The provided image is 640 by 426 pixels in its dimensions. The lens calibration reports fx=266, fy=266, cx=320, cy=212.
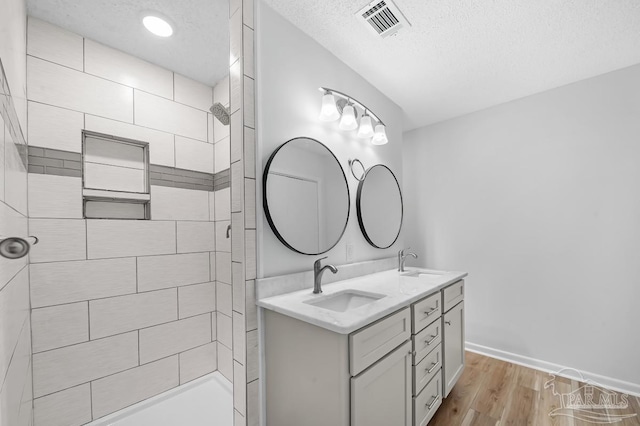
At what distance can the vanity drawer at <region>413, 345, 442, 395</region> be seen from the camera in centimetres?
143

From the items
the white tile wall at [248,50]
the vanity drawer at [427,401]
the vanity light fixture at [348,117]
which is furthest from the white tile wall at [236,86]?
the vanity drawer at [427,401]

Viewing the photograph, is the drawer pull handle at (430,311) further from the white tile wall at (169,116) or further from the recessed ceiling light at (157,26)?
the recessed ceiling light at (157,26)

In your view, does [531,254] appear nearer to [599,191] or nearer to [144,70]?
[599,191]

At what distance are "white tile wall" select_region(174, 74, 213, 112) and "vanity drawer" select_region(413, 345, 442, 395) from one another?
2486 millimetres

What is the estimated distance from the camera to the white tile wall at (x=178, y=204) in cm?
198

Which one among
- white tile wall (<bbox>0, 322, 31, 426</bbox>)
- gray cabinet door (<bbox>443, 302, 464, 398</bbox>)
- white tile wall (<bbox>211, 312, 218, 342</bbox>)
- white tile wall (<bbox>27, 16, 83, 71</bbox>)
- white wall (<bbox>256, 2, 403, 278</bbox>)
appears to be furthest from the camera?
white tile wall (<bbox>211, 312, 218, 342</bbox>)

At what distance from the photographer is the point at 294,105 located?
5.24 feet

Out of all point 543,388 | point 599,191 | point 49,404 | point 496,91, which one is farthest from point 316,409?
point 496,91

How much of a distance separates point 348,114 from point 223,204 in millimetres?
1234

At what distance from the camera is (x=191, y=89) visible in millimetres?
2230

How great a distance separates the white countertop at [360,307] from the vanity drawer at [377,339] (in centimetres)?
5

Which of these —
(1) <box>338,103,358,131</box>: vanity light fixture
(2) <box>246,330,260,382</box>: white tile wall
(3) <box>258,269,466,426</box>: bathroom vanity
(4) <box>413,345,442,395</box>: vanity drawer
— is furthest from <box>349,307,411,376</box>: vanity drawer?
(1) <box>338,103,358,131</box>: vanity light fixture

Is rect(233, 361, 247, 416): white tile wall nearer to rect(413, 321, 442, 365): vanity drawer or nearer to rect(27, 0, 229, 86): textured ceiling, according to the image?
rect(413, 321, 442, 365): vanity drawer

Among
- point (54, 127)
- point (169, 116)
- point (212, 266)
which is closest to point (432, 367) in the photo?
point (212, 266)
